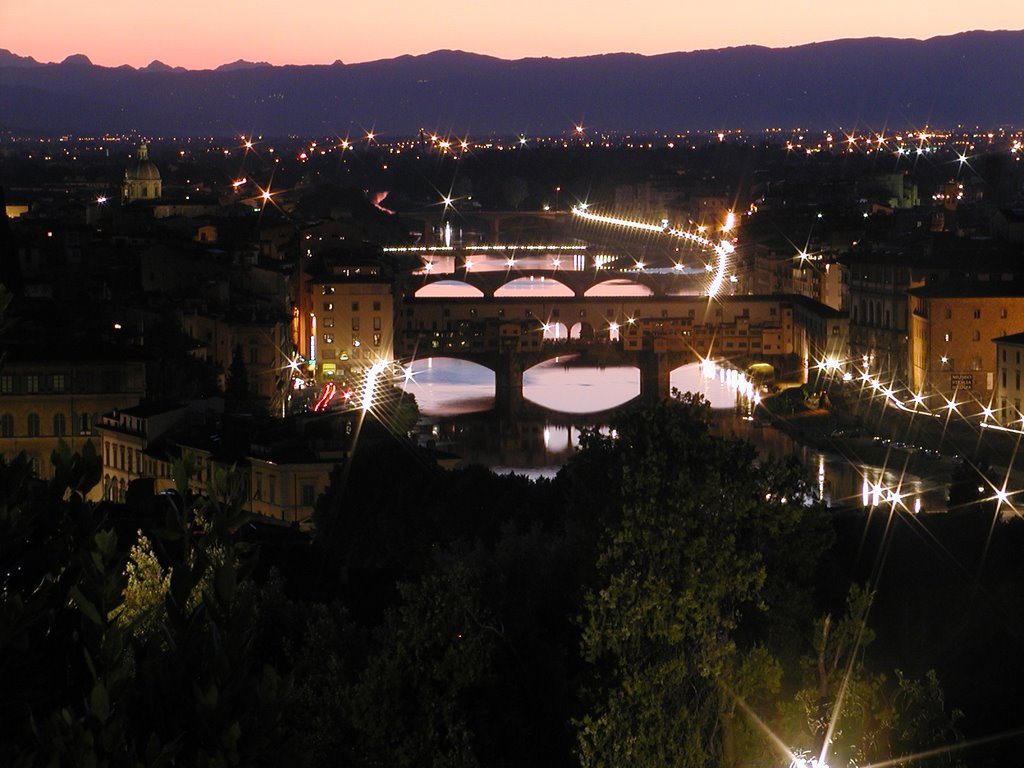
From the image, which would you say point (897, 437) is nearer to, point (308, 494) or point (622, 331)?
point (308, 494)

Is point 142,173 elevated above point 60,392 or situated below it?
above

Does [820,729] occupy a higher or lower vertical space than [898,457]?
higher

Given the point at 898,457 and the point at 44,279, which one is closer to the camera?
the point at 898,457

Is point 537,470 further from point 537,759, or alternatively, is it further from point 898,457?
point 537,759

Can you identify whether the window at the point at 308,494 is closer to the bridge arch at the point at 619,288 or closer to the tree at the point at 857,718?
the tree at the point at 857,718

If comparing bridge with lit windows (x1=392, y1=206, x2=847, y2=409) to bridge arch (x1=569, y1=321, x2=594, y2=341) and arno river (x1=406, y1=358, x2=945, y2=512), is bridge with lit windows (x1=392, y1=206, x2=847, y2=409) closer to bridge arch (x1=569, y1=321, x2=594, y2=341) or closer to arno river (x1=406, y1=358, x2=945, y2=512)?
bridge arch (x1=569, y1=321, x2=594, y2=341)

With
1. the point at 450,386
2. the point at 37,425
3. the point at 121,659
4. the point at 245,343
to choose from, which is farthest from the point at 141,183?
the point at 121,659

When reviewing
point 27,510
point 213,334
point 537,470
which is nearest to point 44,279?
point 213,334
